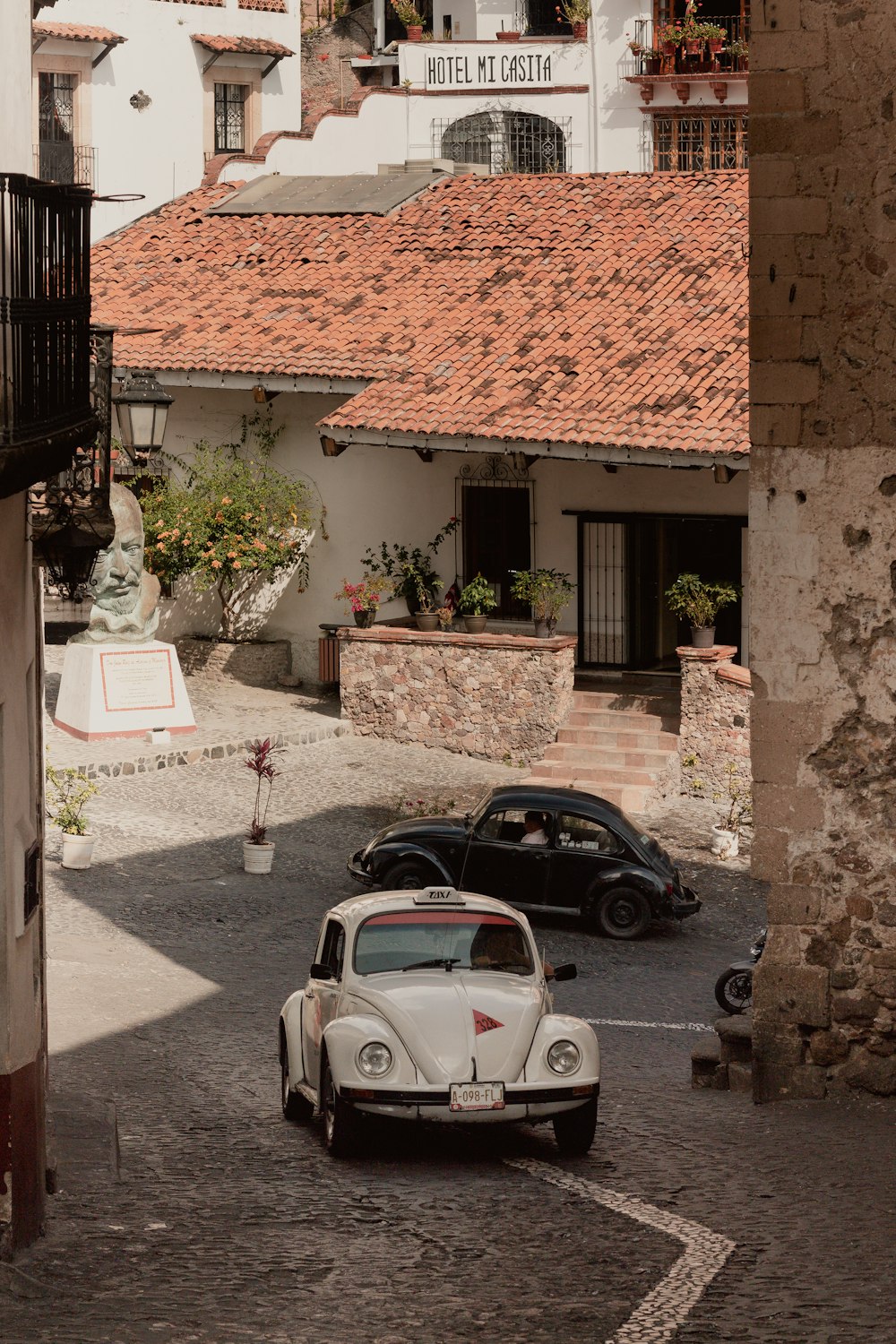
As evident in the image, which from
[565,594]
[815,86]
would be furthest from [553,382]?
[815,86]

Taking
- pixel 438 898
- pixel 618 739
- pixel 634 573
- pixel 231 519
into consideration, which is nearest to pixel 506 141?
pixel 231 519

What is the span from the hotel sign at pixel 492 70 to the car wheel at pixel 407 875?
2474cm

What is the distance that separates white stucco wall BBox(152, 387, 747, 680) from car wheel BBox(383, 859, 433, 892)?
24.4 feet

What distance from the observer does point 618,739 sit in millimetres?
23047

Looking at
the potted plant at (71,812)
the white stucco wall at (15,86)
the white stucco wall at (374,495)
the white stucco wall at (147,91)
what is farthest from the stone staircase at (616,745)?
the white stucco wall at (147,91)

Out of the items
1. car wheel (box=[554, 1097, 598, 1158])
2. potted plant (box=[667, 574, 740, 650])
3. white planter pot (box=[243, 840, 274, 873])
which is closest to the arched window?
potted plant (box=[667, 574, 740, 650])

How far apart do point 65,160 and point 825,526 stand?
26.8 meters

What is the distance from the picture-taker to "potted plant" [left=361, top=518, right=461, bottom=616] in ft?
83.3

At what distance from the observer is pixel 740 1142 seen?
1058 centimetres

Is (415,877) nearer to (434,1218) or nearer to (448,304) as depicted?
(434,1218)

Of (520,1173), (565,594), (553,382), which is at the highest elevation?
(553,382)

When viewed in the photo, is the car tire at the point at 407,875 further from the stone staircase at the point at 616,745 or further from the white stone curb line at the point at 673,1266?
the white stone curb line at the point at 673,1266

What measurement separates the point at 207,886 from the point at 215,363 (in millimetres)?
9401

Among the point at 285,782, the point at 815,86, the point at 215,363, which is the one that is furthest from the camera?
the point at 215,363
